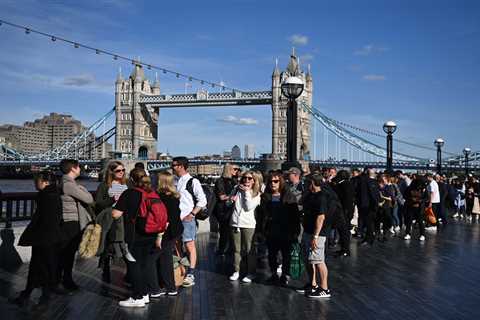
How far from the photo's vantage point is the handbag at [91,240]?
5.60 metres

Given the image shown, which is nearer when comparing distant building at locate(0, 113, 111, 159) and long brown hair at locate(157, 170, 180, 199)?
long brown hair at locate(157, 170, 180, 199)

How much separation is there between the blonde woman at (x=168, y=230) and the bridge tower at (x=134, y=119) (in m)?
82.7

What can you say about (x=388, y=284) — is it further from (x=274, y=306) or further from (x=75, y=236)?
(x=75, y=236)

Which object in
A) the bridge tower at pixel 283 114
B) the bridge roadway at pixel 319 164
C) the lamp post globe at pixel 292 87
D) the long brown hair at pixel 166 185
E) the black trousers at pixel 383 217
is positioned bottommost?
the black trousers at pixel 383 217

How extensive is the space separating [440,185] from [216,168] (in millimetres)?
144414

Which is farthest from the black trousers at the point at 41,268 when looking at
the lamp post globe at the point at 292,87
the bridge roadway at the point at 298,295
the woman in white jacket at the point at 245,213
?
the lamp post globe at the point at 292,87

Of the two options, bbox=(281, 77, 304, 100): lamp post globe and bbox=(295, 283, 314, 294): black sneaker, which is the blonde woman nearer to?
bbox=(295, 283, 314, 294): black sneaker

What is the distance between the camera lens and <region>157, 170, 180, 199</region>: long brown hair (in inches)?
228

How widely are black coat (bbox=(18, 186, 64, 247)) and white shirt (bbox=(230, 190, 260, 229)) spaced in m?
2.17

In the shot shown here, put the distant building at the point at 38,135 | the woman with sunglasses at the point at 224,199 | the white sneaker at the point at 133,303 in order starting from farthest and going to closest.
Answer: the distant building at the point at 38,135 → the woman with sunglasses at the point at 224,199 → the white sneaker at the point at 133,303

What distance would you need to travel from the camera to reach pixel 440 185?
1462 centimetres

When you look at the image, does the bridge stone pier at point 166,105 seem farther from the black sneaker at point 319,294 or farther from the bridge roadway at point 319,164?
the black sneaker at point 319,294

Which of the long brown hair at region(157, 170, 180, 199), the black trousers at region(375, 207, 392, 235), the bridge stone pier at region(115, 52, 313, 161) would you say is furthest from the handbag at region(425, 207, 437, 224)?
the bridge stone pier at region(115, 52, 313, 161)

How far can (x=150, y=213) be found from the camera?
5508mm
